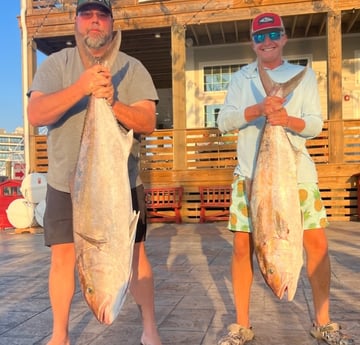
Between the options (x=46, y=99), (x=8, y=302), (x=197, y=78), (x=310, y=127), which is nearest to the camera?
(x=46, y=99)

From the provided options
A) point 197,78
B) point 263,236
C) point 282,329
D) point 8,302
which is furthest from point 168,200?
point 263,236

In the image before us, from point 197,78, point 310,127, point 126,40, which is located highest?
point 126,40

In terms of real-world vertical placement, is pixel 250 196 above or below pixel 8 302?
above

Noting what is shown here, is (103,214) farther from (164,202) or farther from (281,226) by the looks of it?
(164,202)

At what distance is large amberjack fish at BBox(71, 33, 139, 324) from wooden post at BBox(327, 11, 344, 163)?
9.19m

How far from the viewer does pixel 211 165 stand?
1134cm

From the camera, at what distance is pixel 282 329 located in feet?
10.5

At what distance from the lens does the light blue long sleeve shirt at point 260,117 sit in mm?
2852

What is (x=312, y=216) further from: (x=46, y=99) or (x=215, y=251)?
(x=215, y=251)

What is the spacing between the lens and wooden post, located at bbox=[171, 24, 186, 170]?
36.4ft

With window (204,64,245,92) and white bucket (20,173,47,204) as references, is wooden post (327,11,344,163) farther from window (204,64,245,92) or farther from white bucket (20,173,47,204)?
white bucket (20,173,47,204)

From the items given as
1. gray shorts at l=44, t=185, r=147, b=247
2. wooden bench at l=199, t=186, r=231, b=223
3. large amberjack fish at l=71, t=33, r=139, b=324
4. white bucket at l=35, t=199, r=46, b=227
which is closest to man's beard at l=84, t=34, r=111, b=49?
large amberjack fish at l=71, t=33, r=139, b=324

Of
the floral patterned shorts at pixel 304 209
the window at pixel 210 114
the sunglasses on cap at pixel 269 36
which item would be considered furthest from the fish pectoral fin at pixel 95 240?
the window at pixel 210 114

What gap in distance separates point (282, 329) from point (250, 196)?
1160 mm
